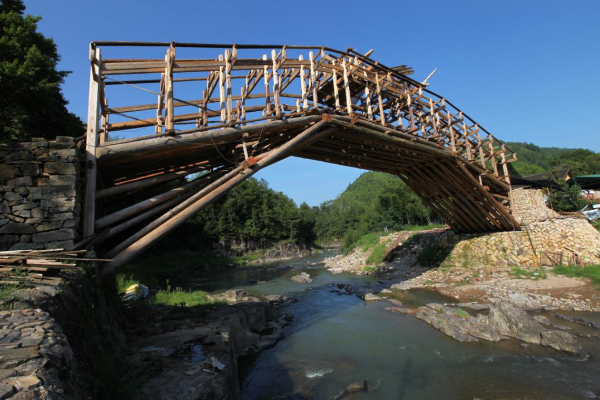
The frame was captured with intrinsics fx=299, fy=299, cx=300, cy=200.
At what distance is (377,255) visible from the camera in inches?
944

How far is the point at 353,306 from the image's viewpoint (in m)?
13.0

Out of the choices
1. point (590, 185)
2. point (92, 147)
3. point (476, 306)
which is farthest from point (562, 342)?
point (590, 185)

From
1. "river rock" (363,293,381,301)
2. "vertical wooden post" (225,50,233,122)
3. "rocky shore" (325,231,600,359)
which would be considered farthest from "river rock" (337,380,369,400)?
"river rock" (363,293,381,301)

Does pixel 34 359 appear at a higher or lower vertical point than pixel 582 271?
higher

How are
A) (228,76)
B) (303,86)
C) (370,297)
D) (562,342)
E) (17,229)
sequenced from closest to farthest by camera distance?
(17,229), (562,342), (228,76), (303,86), (370,297)

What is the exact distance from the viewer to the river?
6023 mm

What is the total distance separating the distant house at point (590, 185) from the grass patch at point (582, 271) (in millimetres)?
19214

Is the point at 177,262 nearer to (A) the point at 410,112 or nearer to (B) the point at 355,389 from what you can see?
(A) the point at 410,112

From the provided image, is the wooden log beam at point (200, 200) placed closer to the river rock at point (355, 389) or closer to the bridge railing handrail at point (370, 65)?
the bridge railing handrail at point (370, 65)

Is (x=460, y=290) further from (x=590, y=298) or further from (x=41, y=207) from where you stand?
(x=41, y=207)

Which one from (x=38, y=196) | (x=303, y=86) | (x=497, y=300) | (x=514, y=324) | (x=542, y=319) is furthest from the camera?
(x=497, y=300)

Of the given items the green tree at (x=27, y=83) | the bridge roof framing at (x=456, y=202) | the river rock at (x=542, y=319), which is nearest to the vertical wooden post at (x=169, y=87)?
the green tree at (x=27, y=83)

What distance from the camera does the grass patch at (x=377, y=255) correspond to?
23367 mm

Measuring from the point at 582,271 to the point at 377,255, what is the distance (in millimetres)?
12576
